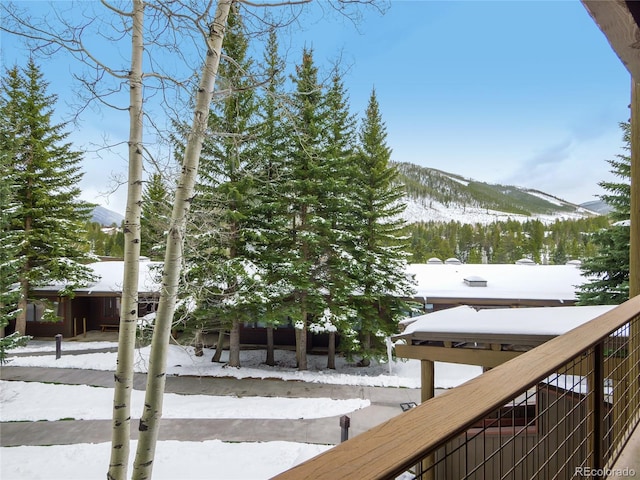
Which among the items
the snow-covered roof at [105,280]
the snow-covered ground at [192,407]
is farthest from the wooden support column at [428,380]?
the snow-covered roof at [105,280]

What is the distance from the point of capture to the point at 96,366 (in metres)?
12.0

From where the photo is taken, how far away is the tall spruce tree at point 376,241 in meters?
12.1

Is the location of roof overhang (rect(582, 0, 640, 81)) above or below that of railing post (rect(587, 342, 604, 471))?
above

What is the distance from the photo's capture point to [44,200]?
14.4 m

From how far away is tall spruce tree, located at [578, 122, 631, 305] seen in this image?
29.8 ft

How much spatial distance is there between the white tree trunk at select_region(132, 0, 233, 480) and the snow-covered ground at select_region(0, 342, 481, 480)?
73 centimetres

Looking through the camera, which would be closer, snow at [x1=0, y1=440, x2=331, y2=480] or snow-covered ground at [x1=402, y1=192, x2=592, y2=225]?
snow at [x1=0, y1=440, x2=331, y2=480]

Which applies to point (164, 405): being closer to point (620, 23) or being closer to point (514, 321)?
point (514, 321)

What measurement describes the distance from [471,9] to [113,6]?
7.59 metres

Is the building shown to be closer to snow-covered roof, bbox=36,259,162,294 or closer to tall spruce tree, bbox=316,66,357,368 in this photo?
snow-covered roof, bbox=36,259,162,294

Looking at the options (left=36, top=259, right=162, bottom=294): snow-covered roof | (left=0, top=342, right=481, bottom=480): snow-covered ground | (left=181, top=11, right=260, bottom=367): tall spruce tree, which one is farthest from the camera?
(left=36, top=259, right=162, bottom=294): snow-covered roof

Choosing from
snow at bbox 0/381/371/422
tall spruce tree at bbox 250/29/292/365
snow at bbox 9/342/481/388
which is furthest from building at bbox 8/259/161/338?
tall spruce tree at bbox 250/29/292/365

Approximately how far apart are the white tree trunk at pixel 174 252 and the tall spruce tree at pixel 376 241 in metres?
8.27

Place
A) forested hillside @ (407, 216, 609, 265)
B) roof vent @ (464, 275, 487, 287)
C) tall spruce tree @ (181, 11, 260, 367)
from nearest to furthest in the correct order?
tall spruce tree @ (181, 11, 260, 367) → roof vent @ (464, 275, 487, 287) → forested hillside @ (407, 216, 609, 265)
